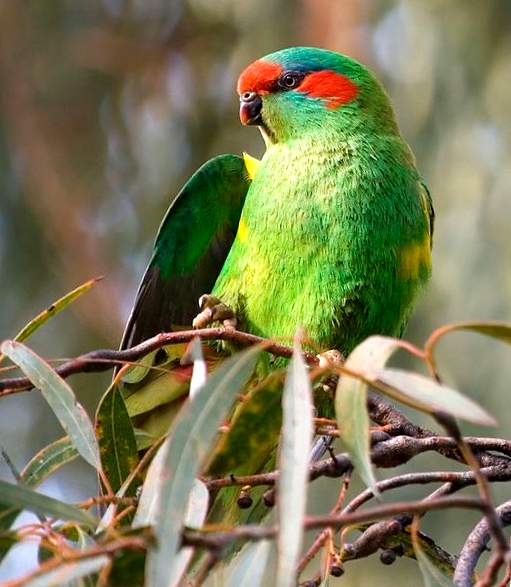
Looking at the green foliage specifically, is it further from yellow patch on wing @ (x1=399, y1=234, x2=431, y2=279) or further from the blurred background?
the blurred background

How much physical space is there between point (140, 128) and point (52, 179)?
0.53 m

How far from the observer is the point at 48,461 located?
1532 mm

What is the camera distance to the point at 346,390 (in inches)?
49.1

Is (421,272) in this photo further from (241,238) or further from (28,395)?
(28,395)

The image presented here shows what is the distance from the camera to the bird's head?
2885 millimetres

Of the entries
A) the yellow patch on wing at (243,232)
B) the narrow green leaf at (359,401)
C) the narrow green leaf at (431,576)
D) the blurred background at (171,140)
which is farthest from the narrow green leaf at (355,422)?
the blurred background at (171,140)

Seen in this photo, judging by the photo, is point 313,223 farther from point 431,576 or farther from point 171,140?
point 171,140

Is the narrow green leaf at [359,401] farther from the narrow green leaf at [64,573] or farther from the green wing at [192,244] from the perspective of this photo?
the green wing at [192,244]

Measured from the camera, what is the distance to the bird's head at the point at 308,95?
2885mm

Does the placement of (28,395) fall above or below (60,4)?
below

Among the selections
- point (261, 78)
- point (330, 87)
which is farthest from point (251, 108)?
point (330, 87)

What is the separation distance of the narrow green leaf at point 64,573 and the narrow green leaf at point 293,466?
0.16 m

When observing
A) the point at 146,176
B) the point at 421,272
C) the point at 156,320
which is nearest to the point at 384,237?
the point at 421,272

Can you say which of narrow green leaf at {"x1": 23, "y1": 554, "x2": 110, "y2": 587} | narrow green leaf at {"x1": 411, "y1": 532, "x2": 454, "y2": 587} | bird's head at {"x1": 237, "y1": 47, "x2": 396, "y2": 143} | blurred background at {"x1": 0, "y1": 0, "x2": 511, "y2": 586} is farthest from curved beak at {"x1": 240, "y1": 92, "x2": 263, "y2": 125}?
narrow green leaf at {"x1": 23, "y1": 554, "x2": 110, "y2": 587}
